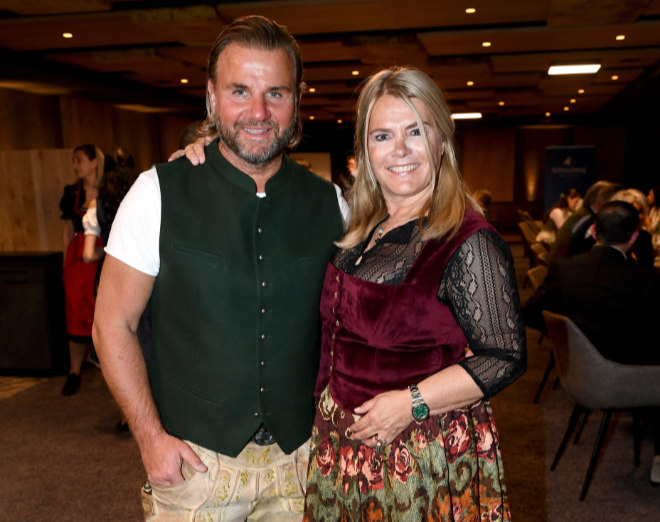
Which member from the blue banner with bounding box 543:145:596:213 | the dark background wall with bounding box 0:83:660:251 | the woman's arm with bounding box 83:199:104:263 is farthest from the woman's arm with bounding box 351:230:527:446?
the blue banner with bounding box 543:145:596:213

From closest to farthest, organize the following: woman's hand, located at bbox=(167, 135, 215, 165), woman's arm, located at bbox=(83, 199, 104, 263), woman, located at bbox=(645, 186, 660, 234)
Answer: woman's hand, located at bbox=(167, 135, 215, 165) → woman's arm, located at bbox=(83, 199, 104, 263) → woman, located at bbox=(645, 186, 660, 234)

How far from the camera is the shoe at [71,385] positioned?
432 cm

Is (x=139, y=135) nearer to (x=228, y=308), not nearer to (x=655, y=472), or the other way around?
(x=655, y=472)

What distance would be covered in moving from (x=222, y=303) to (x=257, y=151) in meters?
0.39

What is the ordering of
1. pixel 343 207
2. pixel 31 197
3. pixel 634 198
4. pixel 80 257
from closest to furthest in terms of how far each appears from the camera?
pixel 343 207, pixel 80 257, pixel 31 197, pixel 634 198

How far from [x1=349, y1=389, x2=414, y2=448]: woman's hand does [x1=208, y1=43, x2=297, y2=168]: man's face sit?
25.6 inches

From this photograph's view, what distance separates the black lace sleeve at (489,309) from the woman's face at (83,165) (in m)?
3.39

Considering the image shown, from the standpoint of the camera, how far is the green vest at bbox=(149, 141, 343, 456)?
1.41 m

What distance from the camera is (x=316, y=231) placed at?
Answer: 1.58 meters

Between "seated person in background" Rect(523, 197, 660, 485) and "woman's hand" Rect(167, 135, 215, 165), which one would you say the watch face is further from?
"seated person in background" Rect(523, 197, 660, 485)

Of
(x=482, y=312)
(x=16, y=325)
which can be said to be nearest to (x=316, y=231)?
(x=482, y=312)

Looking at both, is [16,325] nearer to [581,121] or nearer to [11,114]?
[11,114]

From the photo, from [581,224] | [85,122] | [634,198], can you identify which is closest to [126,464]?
[581,224]

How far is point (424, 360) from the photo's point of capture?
136 cm
